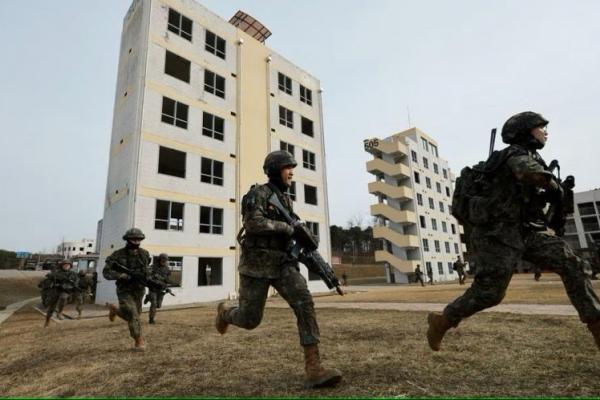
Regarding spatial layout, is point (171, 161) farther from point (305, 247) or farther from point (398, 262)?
point (398, 262)

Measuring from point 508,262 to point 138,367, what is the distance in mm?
3956

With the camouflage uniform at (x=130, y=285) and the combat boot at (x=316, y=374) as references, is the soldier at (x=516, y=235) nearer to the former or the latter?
the combat boot at (x=316, y=374)

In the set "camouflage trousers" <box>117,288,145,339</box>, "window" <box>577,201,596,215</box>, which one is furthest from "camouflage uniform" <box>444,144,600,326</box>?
"window" <box>577,201,596,215</box>

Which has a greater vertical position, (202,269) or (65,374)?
(202,269)

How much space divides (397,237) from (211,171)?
24.5 meters

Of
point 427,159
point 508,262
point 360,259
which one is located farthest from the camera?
point 360,259

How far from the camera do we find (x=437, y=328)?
334 cm

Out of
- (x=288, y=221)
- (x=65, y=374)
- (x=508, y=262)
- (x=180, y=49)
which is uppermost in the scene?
(x=180, y=49)

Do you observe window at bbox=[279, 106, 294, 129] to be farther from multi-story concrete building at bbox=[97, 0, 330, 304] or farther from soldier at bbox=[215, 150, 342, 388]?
soldier at bbox=[215, 150, 342, 388]

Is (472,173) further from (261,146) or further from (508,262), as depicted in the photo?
(261,146)

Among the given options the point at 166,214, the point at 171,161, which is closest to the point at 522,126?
the point at 166,214

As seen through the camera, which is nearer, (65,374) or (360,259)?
(65,374)

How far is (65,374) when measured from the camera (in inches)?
145

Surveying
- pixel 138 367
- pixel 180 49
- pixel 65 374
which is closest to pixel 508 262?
pixel 138 367
